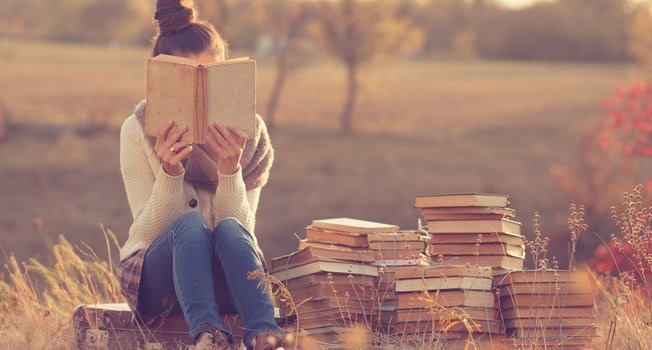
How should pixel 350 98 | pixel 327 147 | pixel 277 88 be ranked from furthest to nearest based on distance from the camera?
pixel 350 98 → pixel 277 88 → pixel 327 147

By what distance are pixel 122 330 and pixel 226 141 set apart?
103 centimetres

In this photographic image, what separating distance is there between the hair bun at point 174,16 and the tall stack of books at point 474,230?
4.42ft

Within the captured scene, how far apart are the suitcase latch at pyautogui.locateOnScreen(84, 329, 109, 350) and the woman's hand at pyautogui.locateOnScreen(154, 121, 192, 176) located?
2.68ft

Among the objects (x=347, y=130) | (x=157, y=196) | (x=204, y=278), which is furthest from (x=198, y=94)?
(x=347, y=130)

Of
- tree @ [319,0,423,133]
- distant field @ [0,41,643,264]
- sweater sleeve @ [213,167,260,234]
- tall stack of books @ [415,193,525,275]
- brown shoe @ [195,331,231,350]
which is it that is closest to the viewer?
brown shoe @ [195,331,231,350]

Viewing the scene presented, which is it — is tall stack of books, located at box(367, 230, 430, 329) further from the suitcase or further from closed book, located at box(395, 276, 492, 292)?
the suitcase

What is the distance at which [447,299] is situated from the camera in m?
4.96

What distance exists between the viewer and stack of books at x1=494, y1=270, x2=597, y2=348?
4879mm

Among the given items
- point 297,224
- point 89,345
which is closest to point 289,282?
point 89,345

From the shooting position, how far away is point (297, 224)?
19.0 metres

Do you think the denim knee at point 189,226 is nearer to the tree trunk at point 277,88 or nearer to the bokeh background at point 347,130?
the bokeh background at point 347,130

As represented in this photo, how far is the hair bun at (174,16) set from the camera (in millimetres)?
5156

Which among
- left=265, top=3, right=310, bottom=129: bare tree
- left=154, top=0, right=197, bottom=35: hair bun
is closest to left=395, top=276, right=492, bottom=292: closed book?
left=154, top=0, right=197, bottom=35: hair bun

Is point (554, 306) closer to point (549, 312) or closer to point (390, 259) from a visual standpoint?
point (549, 312)
